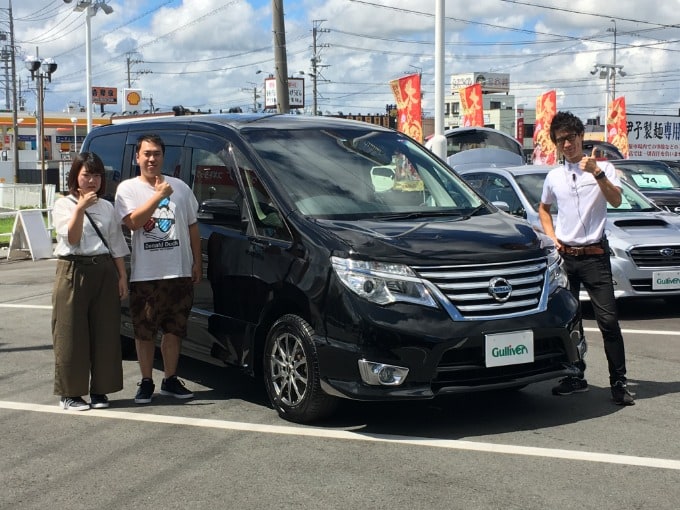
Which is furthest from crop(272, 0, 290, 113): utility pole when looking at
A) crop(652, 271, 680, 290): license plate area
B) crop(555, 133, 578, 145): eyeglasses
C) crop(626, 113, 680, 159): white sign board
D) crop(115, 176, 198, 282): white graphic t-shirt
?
crop(626, 113, 680, 159): white sign board

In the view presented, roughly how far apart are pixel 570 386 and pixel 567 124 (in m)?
1.80

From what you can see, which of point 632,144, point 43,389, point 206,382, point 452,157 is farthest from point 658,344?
point 632,144

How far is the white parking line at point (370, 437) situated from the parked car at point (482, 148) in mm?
11940

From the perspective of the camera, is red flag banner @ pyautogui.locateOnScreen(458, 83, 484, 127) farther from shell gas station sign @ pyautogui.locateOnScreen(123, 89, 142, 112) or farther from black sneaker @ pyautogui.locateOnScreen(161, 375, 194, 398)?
shell gas station sign @ pyautogui.locateOnScreen(123, 89, 142, 112)

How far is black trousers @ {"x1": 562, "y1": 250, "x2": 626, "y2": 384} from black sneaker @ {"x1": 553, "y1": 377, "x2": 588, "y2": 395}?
25 centimetres

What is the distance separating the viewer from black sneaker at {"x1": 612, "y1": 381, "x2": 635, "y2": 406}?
5.85m

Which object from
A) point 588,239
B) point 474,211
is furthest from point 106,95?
point 588,239

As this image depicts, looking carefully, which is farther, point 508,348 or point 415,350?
point 508,348

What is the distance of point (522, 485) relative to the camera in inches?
170

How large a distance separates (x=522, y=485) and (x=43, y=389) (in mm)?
3913

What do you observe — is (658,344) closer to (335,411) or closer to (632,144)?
(335,411)

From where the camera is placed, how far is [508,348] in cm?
504

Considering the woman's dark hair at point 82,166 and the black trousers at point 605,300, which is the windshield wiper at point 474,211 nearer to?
the black trousers at point 605,300

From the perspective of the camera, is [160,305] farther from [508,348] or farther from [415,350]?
[508,348]
